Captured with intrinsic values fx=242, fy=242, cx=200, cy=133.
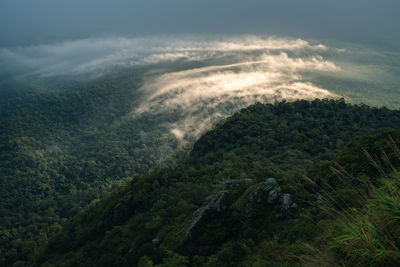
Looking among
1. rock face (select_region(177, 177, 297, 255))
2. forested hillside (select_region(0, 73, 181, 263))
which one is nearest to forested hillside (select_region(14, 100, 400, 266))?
rock face (select_region(177, 177, 297, 255))

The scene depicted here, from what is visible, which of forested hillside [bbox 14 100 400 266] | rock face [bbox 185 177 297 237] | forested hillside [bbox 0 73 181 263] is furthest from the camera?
forested hillside [bbox 0 73 181 263]

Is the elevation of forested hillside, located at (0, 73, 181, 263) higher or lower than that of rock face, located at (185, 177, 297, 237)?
lower

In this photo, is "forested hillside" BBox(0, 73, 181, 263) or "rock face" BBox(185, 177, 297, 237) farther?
"forested hillside" BBox(0, 73, 181, 263)

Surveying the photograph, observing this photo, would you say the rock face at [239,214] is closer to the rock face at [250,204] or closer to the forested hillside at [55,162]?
the rock face at [250,204]

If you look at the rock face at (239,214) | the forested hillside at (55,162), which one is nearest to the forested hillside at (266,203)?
the rock face at (239,214)

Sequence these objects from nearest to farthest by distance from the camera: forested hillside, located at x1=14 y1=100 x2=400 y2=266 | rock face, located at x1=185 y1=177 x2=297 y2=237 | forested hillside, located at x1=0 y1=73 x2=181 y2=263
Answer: forested hillside, located at x1=14 y1=100 x2=400 y2=266, rock face, located at x1=185 y1=177 x2=297 y2=237, forested hillside, located at x1=0 y1=73 x2=181 y2=263

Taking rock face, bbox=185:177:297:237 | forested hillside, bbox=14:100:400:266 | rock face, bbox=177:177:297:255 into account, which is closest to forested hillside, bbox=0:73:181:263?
forested hillside, bbox=14:100:400:266

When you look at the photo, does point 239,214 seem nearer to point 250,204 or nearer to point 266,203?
point 250,204

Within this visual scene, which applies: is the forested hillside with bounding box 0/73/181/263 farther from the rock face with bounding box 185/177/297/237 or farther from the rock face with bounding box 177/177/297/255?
the rock face with bounding box 185/177/297/237
